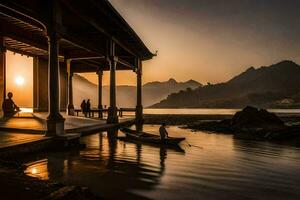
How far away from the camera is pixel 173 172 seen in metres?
9.07

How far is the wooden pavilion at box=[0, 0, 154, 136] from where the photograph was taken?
1174 centimetres

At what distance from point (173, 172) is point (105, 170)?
6.38 ft

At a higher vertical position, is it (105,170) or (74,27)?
(74,27)

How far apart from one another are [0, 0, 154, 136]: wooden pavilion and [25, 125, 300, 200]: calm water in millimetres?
2711

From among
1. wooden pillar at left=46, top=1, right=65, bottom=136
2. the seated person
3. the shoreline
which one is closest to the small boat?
wooden pillar at left=46, top=1, right=65, bottom=136

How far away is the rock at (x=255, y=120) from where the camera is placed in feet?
83.6

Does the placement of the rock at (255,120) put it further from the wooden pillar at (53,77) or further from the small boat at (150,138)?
the wooden pillar at (53,77)

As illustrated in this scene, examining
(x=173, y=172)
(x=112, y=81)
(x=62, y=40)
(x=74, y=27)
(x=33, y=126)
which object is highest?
(x=74, y=27)

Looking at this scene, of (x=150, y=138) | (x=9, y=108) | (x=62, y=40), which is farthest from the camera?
(x=9, y=108)

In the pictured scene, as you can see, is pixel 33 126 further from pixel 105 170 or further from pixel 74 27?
pixel 105 170

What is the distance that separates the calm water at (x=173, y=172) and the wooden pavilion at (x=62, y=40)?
2711 millimetres

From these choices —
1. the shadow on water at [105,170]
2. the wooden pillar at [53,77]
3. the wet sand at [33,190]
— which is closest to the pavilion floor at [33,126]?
the wooden pillar at [53,77]

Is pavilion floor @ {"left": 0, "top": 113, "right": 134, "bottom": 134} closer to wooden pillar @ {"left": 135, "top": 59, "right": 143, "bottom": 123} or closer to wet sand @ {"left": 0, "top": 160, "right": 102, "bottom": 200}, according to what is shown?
wooden pillar @ {"left": 135, "top": 59, "right": 143, "bottom": 123}

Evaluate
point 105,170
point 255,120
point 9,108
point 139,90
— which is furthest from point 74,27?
point 255,120
